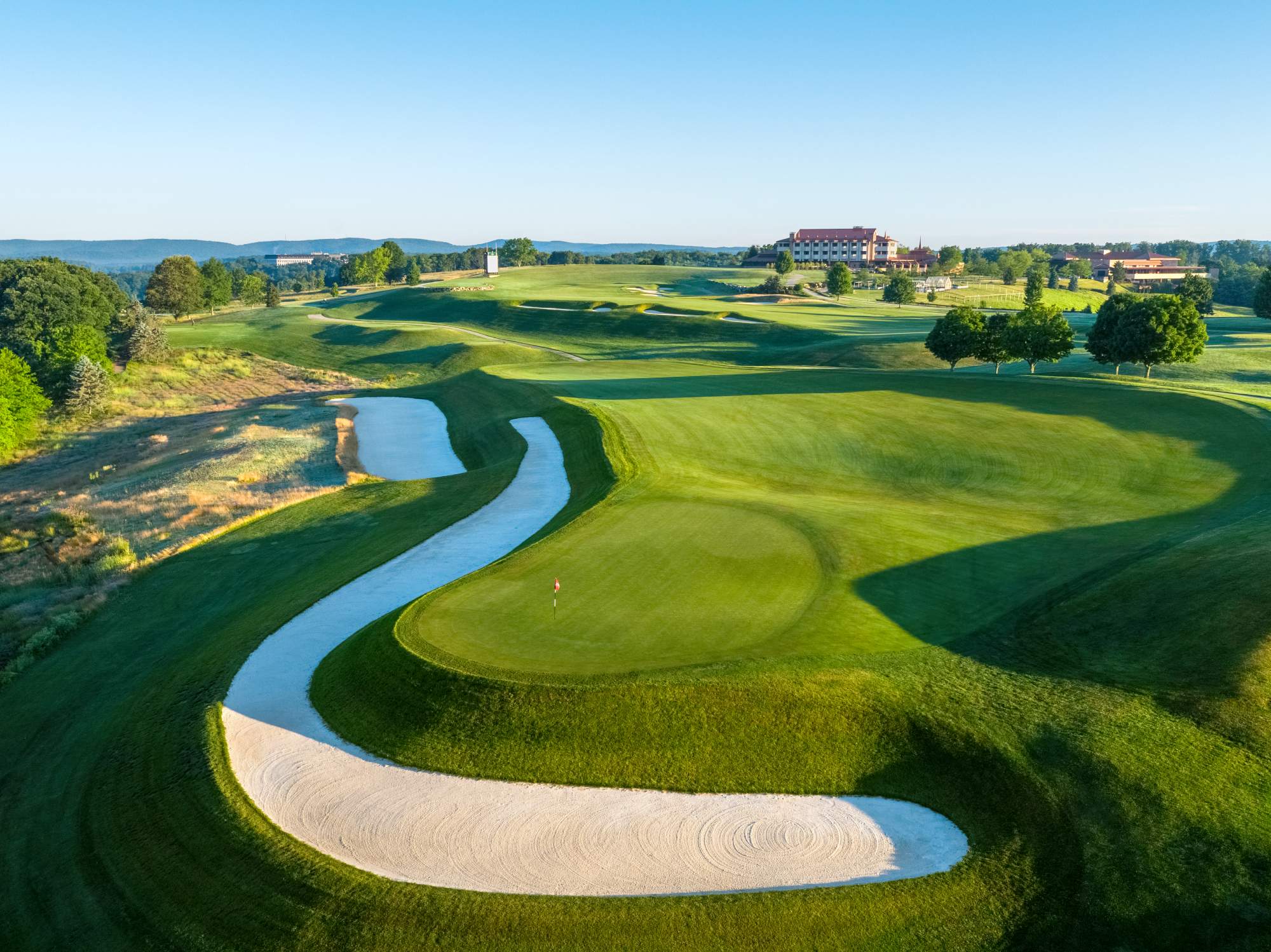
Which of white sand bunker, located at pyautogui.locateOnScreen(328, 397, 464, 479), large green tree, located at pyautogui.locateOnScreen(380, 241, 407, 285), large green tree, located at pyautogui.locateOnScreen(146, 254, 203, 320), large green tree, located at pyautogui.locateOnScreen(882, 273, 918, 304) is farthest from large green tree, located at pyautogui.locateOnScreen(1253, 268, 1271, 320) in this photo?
→ large green tree, located at pyautogui.locateOnScreen(380, 241, 407, 285)

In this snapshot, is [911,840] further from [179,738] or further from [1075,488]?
[1075,488]

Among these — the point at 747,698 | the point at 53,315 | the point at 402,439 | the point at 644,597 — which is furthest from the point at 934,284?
the point at 747,698

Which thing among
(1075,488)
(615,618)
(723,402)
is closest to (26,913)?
(615,618)

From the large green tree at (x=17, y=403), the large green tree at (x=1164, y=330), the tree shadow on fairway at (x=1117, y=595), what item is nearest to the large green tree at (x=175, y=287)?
the large green tree at (x=17, y=403)

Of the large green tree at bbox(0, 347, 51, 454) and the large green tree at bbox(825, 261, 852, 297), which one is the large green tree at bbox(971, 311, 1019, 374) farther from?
the large green tree at bbox(825, 261, 852, 297)

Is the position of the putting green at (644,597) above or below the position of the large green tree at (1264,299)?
below

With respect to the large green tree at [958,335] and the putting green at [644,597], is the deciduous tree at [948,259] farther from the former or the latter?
the putting green at [644,597]
